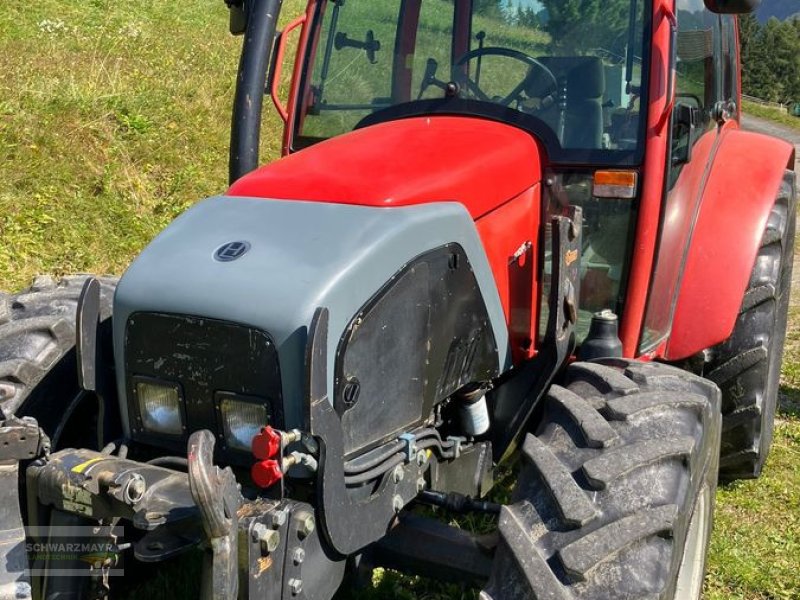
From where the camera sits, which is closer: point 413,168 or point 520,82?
point 413,168

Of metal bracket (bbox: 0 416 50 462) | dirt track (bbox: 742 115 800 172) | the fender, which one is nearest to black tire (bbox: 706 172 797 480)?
the fender

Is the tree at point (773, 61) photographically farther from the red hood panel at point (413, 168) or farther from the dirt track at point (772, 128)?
the red hood panel at point (413, 168)

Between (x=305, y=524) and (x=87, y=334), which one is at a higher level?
(x=87, y=334)

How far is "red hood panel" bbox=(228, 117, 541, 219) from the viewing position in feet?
8.54

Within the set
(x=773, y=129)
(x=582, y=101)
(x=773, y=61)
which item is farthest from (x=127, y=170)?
(x=773, y=61)

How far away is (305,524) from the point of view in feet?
7.23

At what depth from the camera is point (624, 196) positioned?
305 cm

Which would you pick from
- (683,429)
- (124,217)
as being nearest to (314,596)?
(683,429)

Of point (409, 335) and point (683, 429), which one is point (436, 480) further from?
point (683, 429)

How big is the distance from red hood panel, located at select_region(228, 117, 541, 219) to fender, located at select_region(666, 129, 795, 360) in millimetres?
796

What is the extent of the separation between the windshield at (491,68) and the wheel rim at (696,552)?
1.06 metres

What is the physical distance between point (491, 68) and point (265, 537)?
1.88 meters

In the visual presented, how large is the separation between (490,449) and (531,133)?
3.27 feet

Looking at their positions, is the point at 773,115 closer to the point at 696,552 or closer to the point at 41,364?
the point at 696,552
